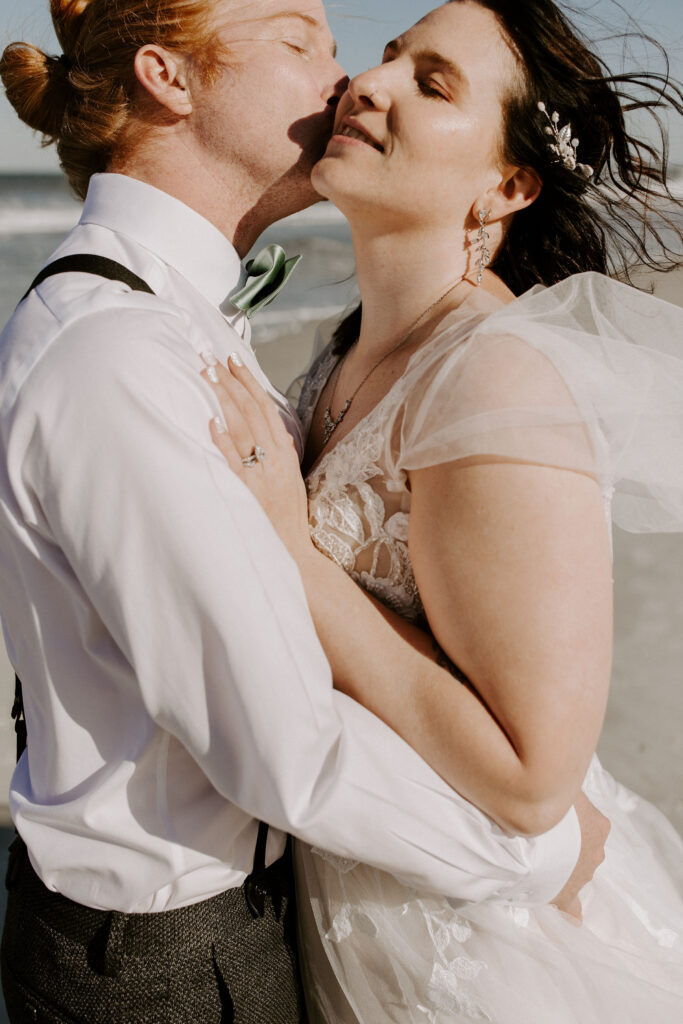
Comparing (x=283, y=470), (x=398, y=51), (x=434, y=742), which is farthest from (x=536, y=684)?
(x=398, y=51)

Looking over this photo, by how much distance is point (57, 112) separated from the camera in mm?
2551

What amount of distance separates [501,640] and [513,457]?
339mm

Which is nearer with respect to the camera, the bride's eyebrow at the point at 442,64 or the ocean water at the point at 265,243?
the bride's eyebrow at the point at 442,64

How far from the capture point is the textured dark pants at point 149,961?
1.81 metres

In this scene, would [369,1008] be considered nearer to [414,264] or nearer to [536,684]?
[536,684]

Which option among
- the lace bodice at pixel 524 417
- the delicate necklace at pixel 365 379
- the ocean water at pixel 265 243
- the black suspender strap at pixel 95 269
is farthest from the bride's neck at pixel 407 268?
the ocean water at pixel 265 243

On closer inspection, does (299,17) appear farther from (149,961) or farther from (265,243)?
(265,243)

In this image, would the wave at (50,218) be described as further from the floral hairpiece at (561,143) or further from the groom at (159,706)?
the groom at (159,706)

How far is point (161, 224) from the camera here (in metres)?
2.17

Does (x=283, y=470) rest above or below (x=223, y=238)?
below

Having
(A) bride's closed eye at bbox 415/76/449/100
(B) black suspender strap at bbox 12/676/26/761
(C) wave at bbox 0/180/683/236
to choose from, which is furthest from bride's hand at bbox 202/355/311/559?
(C) wave at bbox 0/180/683/236

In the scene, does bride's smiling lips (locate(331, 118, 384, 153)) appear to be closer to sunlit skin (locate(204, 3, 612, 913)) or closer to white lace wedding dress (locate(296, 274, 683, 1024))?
white lace wedding dress (locate(296, 274, 683, 1024))

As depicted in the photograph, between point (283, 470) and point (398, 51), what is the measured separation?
1.29 metres

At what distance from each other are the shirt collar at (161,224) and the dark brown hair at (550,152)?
0.84 m
